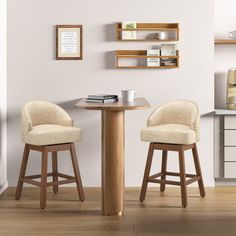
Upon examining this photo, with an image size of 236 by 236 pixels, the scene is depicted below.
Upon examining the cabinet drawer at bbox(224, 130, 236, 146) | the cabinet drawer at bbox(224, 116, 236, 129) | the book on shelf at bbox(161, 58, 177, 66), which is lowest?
the cabinet drawer at bbox(224, 130, 236, 146)

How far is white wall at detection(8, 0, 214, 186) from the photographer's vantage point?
5.27 metres

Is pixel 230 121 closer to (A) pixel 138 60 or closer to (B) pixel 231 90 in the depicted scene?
(B) pixel 231 90

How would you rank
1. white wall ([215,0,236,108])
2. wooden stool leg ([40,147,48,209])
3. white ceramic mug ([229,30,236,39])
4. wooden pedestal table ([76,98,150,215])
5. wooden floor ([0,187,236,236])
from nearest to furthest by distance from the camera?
wooden floor ([0,187,236,236]) < wooden pedestal table ([76,98,150,215]) < wooden stool leg ([40,147,48,209]) < white ceramic mug ([229,30,236,39]) < white wall ([215,0,236,108])

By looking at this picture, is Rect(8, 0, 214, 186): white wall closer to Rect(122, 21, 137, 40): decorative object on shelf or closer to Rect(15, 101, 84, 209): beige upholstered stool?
Rect(122, 21, 137, 40): decorative object on shelf

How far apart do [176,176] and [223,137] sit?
617mm

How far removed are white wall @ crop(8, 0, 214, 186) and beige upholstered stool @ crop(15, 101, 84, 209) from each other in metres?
0.29

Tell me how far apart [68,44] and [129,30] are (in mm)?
586

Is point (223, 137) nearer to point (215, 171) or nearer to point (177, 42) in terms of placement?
point (215, 171)

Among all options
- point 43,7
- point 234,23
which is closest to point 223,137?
point 234,23

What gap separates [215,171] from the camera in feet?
17.5

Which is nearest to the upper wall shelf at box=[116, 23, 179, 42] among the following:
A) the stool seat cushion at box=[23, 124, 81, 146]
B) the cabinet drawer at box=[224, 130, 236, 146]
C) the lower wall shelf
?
the lower wall shelf

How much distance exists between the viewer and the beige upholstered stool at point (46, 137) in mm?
4566

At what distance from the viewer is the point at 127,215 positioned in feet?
14.1

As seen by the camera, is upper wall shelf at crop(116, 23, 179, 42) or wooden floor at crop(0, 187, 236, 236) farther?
upper wall shelf at crop(116, 23, 179, 42)
